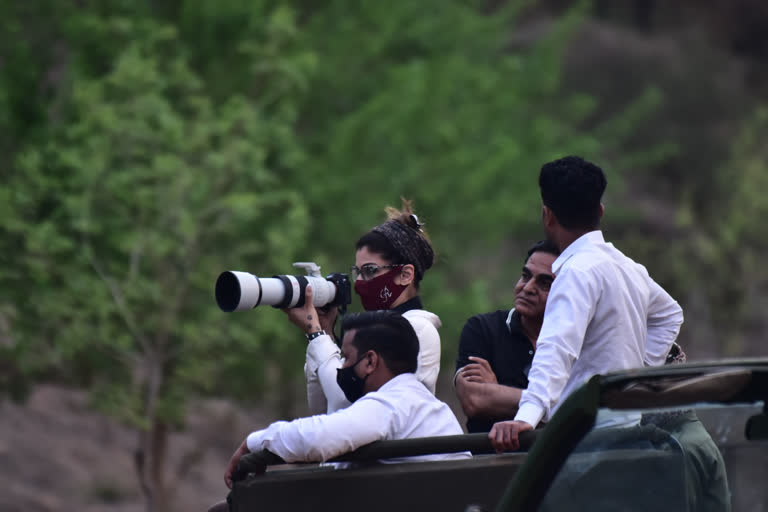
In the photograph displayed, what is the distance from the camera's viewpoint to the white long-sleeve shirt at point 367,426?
339 centimetres

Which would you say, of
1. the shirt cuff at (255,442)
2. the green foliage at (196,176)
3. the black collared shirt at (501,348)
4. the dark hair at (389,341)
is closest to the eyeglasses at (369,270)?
the black collared shirt at (501,348)

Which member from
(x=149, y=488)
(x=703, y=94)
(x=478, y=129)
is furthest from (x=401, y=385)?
(x=703, y=94)

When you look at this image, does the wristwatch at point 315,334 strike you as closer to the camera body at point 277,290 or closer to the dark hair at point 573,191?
the camera body at point 277,290

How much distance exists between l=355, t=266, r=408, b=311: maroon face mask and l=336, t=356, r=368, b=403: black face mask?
624mm

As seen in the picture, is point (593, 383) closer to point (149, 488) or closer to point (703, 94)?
point (149, 488)

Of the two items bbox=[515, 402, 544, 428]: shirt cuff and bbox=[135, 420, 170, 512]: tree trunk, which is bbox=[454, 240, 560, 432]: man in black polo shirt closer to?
bbox=[515, 402, 544, 428]: shirt cuff

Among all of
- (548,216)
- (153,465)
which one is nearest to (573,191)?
(548,216)

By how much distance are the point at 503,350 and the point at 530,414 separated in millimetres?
982

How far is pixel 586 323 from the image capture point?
3.50 meters

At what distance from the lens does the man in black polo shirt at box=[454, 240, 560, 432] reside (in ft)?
13.2

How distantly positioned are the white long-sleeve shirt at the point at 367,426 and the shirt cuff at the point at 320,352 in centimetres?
39

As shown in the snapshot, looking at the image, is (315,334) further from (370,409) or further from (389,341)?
(370,409)

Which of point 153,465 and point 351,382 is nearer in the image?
point 351,382

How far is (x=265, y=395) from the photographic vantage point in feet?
46.3
